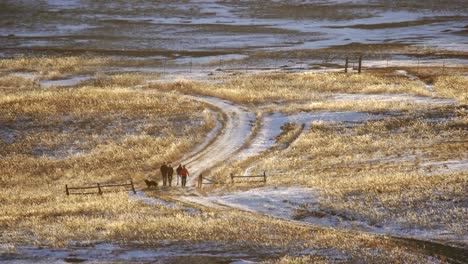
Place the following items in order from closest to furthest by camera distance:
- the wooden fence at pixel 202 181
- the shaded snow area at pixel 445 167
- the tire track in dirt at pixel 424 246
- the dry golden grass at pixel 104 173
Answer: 1. the tire track in dirt at pixel 424 246
2. the dry golden grass at pixel 104 173
3. the shaded snow area at pixel 445 167
4. the wooden fence at pixel 202 181

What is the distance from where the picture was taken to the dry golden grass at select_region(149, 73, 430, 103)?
6184 cm

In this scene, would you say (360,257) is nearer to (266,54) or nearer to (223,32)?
(266,54)

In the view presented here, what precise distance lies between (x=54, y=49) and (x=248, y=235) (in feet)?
248

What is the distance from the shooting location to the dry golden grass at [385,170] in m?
29.7

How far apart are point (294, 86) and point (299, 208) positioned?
3640cm

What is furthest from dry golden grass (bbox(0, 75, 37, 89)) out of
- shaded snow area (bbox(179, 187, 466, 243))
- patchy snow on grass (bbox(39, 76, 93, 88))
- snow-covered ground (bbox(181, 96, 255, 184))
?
shaded snow area (bbox(179, 187, 466, 243))

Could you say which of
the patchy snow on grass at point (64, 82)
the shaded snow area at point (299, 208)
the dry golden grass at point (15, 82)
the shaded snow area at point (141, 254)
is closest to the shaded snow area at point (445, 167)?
the shaded snow area at point (299, 208)

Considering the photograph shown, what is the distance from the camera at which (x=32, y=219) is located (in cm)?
3047

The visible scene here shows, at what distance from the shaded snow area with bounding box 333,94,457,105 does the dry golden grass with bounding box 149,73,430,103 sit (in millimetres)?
1344

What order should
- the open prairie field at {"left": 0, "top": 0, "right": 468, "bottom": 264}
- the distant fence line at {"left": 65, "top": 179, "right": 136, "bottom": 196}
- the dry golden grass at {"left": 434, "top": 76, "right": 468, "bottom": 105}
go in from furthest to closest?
1. the dry golden grass at {"left": 434, "top": 76, "right": 468, "bottom": 105}
2. the distant fence line at {"left": 65, "top": 179, "right": 136, "bottom": 196}
3. the open prairie field at {"left": 0, "top": 0, "right": 468, "bottom": 264}

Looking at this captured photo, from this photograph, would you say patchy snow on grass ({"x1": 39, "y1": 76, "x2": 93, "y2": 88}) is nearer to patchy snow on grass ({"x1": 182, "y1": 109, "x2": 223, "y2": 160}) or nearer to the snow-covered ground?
the snow-covered ground

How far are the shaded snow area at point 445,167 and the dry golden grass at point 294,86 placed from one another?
74.1ft

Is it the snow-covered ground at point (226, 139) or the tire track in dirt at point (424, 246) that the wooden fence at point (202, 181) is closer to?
the snow-covered ground at point (226, 139)

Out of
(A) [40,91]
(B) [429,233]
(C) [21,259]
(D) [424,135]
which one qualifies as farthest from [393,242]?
(A) [40,91]
